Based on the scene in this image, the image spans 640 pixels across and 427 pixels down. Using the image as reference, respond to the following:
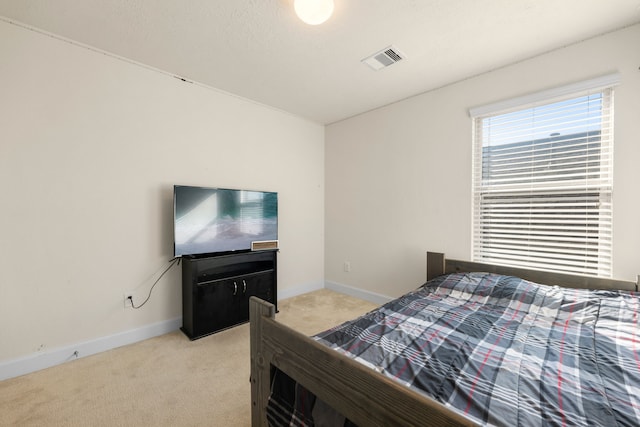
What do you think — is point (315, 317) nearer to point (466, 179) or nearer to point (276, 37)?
point (466, 179)

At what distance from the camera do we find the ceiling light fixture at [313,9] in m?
1.48

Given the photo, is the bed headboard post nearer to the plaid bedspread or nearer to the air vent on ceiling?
the plaid bedspread

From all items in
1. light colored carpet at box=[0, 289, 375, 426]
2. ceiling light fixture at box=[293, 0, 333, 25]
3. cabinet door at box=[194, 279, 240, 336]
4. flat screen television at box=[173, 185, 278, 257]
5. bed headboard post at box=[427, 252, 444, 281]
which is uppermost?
ceiling light fixture at box=[293, 0, 333, 25]

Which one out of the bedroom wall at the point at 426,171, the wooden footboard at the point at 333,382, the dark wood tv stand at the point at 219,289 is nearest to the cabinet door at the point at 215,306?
the dark wood tv stand at the point at 219,289

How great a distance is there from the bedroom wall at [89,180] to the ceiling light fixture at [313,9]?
1621 millimetres

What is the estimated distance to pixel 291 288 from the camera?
3.49m

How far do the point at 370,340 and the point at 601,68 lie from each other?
8.48 feet

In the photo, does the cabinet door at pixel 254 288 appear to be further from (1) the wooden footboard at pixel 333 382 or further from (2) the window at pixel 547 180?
(2) the window at pixel 547 180

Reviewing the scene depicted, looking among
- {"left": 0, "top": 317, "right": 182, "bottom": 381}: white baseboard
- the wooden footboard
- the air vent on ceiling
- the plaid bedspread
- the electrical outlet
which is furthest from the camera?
the electrical outlet

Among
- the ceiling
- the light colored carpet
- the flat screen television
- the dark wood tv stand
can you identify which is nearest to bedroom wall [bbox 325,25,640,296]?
the ceiling

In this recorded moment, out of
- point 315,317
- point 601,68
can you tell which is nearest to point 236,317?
point 315,317

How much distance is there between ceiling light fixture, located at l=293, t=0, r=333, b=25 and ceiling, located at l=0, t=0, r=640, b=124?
20 centimetres

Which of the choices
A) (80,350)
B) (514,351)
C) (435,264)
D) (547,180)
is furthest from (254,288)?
(547,180)

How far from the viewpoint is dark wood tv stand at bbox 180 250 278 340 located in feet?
7.69
